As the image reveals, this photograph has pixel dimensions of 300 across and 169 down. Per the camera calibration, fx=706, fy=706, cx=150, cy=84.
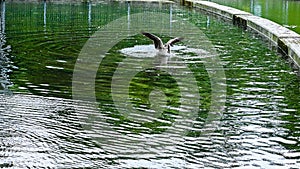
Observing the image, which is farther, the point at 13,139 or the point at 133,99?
the point at 133,99

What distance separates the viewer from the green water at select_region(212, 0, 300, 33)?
49.8ft

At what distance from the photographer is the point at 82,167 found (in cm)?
493

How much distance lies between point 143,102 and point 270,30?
5761 millimetres

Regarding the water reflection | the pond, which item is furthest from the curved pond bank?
the water reflection

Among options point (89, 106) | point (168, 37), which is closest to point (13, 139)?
point (89, 106)

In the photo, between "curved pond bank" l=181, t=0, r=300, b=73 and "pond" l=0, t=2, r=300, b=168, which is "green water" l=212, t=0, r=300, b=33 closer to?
"curved pond bank" l=181, t=0, r=300, b=73

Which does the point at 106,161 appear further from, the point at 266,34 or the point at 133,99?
the point at 266,34

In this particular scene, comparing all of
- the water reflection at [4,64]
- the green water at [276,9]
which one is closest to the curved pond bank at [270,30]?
the green water at [276,9]

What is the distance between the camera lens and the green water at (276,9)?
49.8 feet

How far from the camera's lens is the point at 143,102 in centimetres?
687

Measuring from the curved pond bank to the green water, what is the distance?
75 centimetres

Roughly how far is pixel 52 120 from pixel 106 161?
3.99 ft

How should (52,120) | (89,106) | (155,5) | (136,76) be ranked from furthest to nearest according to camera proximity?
1. (155,5)
2. (136,76)
3. (89,106)
4. (52,120)

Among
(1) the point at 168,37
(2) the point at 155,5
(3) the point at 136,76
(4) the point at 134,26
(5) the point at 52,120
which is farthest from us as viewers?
(2) the point at 155,5
